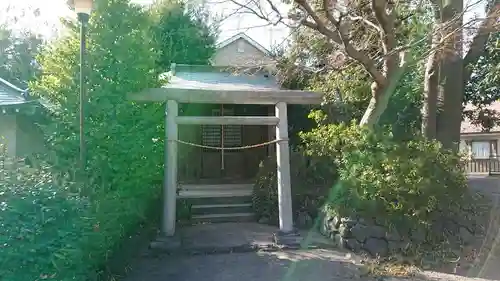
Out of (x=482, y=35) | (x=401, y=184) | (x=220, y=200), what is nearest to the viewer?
(x=401, y=184)

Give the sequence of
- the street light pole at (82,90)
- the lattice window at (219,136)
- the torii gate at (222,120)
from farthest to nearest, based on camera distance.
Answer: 1. the lattice window at (219,136)
2. the torii gate at (222,120)
3. the street light pole at (82,90)

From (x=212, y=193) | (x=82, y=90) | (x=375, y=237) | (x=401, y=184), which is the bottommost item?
(x=375, y=237)

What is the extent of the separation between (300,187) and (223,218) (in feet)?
5.85

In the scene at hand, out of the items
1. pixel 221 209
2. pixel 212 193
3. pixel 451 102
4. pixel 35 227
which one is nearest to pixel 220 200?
pixel 221 209

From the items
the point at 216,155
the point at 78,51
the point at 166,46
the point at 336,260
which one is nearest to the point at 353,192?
the point at 336,260

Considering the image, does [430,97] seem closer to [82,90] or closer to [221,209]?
[221,209]

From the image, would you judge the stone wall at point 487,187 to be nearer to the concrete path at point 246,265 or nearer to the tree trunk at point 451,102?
the tree trunk at point 451,102

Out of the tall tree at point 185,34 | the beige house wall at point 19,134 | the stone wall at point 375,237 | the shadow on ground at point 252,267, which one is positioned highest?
the tall tree at point 185,34

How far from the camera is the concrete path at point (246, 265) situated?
584 centimetres

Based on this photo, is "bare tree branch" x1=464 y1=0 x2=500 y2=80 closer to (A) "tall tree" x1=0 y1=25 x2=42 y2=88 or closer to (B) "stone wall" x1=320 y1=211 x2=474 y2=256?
(B) "stone wall" x1=320 y1=211 x2=474 y2=256

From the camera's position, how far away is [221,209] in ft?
31.5

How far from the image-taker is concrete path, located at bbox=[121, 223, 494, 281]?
19.2 feet

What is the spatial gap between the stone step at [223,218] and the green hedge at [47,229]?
4.08 meters

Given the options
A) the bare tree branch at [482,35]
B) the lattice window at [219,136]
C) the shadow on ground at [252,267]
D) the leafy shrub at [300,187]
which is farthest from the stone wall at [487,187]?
the lattice window at [219,136]
